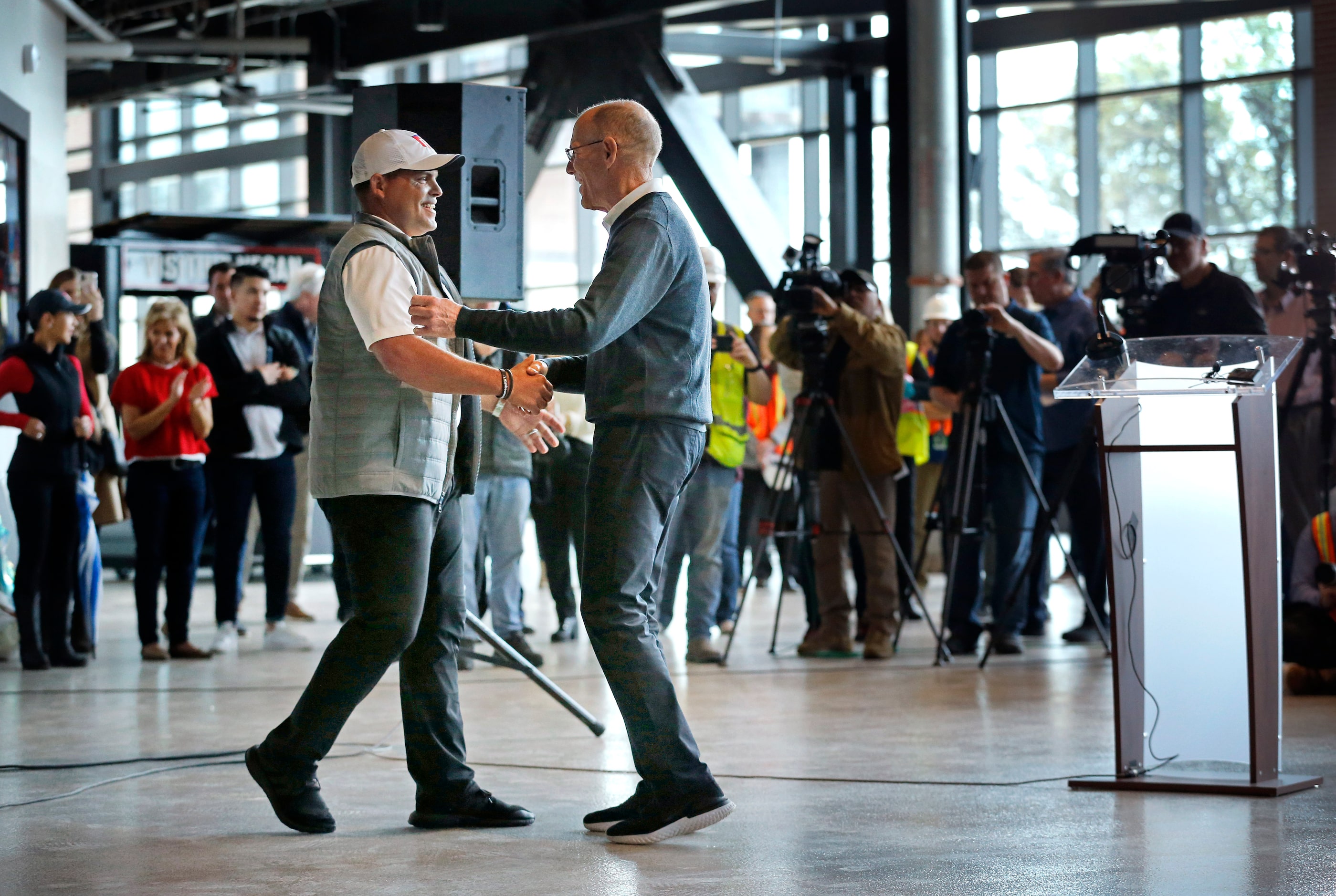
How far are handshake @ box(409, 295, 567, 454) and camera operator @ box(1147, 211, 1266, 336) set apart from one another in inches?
121

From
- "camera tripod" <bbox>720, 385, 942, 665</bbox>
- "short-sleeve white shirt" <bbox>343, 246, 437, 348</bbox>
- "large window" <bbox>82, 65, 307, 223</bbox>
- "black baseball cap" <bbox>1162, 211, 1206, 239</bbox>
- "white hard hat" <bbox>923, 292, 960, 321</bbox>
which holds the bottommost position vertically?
"camera tripod" <bbox>720, 385, 942, 665</bbox>

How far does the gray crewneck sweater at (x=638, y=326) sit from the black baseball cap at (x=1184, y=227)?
317 centimetres

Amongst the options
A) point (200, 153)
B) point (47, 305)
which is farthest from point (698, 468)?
point (200, 153)

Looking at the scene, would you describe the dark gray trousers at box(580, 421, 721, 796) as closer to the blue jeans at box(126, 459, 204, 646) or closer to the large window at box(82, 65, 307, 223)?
the blue jeans at box(126, 459, 204, 646)

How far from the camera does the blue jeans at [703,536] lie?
6.33 m

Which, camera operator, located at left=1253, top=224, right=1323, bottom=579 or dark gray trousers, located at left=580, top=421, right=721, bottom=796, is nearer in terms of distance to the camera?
dark gray trousers, located at left=580, top=421, right=721, bottom=796

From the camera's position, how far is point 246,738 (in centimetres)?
446

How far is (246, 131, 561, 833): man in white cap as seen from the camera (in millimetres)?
3035

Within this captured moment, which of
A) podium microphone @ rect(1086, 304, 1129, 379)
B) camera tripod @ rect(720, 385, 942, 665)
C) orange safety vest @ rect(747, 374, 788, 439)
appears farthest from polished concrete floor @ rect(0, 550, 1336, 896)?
orange safety vest @ rect(747, 374, 788, 439)

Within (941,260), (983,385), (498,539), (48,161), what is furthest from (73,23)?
(983,385)

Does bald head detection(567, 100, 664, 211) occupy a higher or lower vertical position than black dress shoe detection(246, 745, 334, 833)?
higher

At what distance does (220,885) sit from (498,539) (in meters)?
3.56

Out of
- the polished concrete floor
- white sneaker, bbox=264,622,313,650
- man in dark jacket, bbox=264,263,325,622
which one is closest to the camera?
the polished concrete floor

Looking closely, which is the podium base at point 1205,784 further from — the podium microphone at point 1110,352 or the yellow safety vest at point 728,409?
the yellow safety vest at point 728,409
